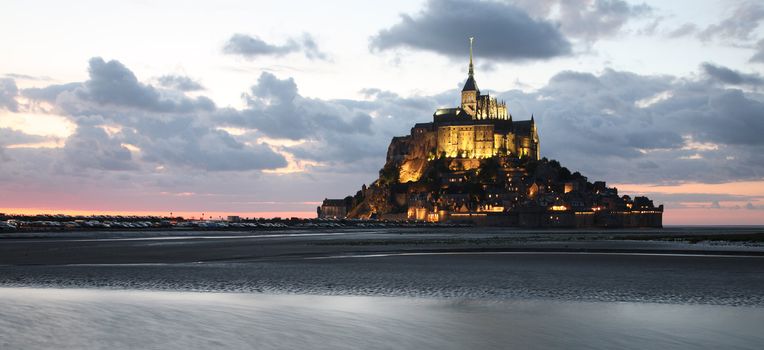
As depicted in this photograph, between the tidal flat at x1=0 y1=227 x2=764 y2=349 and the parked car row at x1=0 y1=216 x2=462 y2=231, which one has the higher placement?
the parked car row at x1=0 y1=216 x2=462 y2=231

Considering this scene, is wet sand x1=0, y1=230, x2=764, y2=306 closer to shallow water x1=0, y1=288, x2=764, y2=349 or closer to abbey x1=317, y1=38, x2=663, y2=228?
shallow water x1=0, y1=288, x2=764, y2=349

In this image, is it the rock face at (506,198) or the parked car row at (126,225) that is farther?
the rock face at (506,198)

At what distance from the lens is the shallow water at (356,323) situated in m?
12.2

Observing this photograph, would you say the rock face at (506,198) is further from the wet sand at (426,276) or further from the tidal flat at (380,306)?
the tidal flat at (380,306)

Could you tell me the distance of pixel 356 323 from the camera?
1409 centimetres

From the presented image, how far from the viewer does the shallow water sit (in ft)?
39.9

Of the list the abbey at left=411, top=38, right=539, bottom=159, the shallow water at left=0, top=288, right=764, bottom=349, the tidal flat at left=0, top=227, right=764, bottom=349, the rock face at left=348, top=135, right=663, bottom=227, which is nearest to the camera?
the shallow water at left=0, top=288, right=764, bottom=349

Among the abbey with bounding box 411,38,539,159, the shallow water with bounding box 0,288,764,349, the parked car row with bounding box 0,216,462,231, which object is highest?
the abbey with bounding box 411,38,539,159

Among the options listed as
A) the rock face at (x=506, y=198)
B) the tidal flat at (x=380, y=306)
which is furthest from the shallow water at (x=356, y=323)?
the rock face at (x=506, y=198)

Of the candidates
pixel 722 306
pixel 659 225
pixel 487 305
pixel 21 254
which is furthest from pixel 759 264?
pixel 659 225

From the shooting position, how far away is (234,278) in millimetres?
22828

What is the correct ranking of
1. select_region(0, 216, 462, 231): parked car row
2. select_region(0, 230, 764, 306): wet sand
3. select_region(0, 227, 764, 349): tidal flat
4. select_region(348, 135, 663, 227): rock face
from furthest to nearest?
select_region(348, 135, 663, 227): rock face < select_region(0, 216, 462, 231): parked car row < select_region(0, 230, 764, 306): wet sand < select_region(0, 227, 764, 349): tidal flat

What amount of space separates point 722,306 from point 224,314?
11360mm

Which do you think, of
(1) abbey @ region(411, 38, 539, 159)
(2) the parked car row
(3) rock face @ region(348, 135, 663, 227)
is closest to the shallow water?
(2) the parked car row
